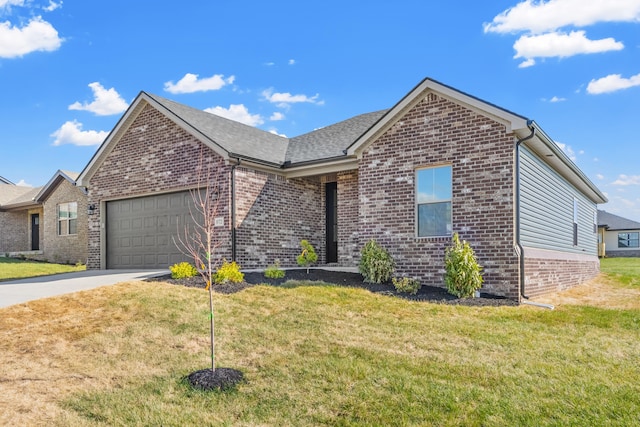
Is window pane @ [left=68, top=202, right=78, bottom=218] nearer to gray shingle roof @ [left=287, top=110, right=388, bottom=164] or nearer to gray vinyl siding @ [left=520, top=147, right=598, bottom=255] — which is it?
gray shingle roof @ [left=287, top=110, right=388, bottom=164]

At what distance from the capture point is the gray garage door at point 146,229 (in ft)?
48.5

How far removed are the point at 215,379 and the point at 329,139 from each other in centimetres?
1188

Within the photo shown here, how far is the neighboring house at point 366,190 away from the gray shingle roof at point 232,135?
8 centimetres

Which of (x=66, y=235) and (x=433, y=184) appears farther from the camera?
(x=66, y=235)

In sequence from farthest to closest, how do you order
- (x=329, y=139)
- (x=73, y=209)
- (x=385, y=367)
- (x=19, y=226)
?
1. (x=19, y=226)
2. (x=73, y=209)
3. (x=329, y=139)
4. (x=385, y=367)

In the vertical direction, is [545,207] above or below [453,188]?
below

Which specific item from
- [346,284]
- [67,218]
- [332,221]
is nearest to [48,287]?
[346,284]

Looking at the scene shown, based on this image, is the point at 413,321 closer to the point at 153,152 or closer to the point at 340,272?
the point at 340,272

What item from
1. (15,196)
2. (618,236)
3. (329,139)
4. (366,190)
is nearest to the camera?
(366,190)

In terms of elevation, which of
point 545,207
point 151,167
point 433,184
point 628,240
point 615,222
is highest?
point 151,167

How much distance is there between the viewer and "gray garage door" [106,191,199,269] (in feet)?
48.5

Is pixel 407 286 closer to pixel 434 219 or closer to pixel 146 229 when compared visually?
pixel 434 219

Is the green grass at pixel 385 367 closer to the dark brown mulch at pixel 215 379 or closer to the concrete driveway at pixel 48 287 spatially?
the dark brown mulch at pixel 215 379

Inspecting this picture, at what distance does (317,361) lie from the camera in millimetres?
6246
